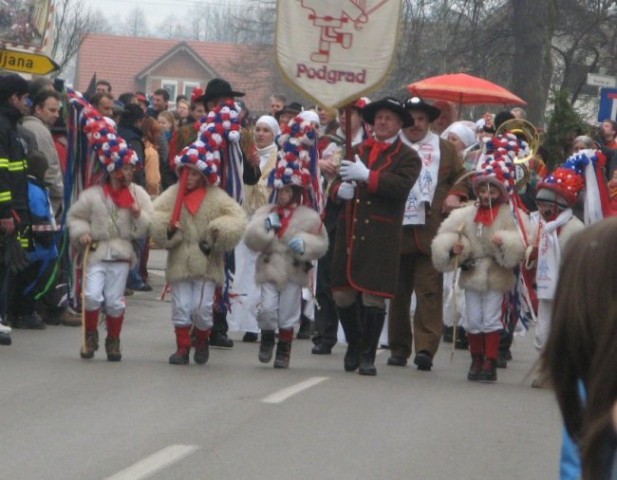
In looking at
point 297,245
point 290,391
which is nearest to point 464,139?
point 297,245

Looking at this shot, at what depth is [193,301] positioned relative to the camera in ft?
36.7

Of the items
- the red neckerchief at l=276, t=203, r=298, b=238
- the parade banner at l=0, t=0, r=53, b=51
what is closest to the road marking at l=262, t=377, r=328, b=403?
the red neckerchief at l=276, t=203, r=298, b=238

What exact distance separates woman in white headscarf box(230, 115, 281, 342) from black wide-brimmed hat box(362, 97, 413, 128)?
8.40 feet

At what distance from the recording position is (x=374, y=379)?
35.7 ft

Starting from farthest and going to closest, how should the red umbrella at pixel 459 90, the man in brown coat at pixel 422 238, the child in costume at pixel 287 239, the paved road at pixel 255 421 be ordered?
1. the red umbrella at pixel 459 90
2. the man in brown coat at pixel 422 238
3. the child in costume at pixel 287 239
4. the paved road at pixel 255 421

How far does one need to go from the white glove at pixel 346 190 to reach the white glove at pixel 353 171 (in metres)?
0.18

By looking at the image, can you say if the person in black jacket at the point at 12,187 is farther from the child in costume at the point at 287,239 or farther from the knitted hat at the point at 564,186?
the knitted hat at the point at 564,186

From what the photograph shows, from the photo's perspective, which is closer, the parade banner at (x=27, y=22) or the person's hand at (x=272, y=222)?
the person's hand at (x=272, y=222)

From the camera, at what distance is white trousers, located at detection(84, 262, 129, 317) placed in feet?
36.2

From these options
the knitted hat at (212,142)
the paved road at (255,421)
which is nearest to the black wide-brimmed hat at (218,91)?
the knitted hat at (212,142)

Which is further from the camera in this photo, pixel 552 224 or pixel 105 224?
pixel 105 224

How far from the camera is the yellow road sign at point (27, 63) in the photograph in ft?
49.0

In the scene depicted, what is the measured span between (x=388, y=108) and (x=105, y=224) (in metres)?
2.23

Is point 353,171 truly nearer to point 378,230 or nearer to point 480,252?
point 378,230
